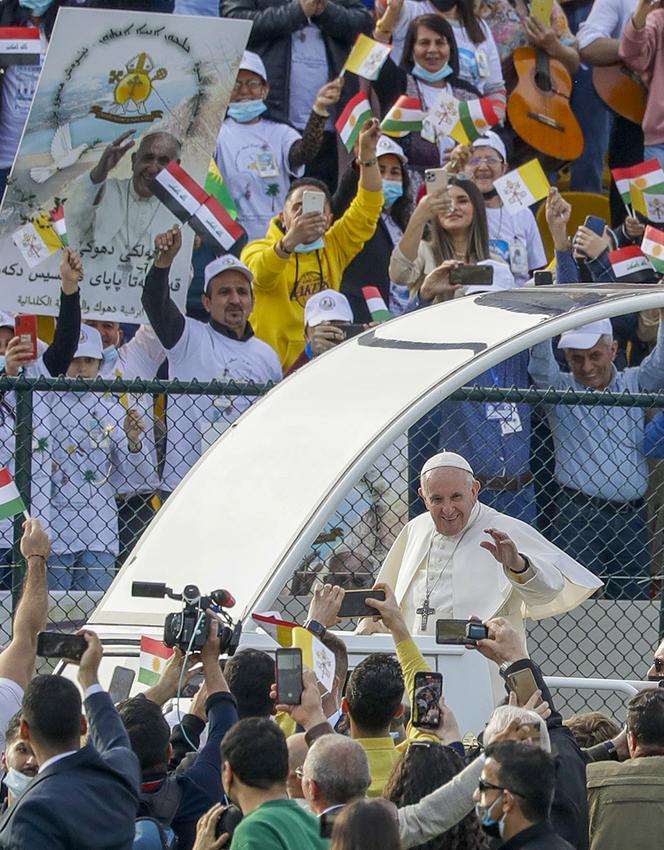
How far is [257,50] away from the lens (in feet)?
35.3

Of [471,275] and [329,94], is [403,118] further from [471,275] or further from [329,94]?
[471,275]

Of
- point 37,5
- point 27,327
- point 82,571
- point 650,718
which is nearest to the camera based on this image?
point 650,718

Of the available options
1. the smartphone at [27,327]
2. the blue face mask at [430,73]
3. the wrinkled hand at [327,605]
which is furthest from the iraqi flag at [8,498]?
the blue face mask at [430,73]

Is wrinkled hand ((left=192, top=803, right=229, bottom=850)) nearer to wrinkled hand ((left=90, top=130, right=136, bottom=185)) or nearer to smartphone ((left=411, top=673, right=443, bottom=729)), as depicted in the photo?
smartphone ((left=411, top=673, right=443, bottom=729))

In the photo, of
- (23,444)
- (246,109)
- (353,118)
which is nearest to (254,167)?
(246,109)

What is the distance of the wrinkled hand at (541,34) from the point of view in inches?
459

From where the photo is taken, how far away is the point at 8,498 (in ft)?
23.3

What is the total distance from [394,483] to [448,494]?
0.91 meters

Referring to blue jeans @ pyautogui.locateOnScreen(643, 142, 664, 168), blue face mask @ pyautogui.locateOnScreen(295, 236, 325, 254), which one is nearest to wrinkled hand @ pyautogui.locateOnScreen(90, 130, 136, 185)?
blue face mask @ pyautogui.locateOnScreen(295, 236, 325, 254)

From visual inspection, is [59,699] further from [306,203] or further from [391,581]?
[306,203]

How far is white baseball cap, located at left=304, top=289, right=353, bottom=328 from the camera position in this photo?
9.13 m

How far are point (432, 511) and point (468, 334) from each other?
0.75 meters

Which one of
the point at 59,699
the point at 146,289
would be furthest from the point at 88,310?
the point at 59,699

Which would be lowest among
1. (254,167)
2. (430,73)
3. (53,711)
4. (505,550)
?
(53,711)
